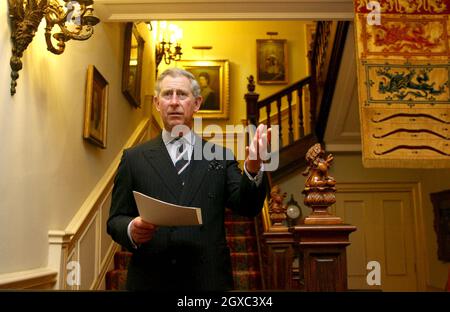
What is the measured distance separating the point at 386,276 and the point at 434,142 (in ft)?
13.1

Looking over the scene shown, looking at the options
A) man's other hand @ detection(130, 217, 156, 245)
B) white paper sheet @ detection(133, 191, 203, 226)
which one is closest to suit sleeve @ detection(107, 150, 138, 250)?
man's other hand @ detection(130, 217, 156, 245)

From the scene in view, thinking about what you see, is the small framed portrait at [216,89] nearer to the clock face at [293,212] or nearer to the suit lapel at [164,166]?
the clock face at [293,212]

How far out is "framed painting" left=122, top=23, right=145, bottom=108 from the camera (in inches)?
226

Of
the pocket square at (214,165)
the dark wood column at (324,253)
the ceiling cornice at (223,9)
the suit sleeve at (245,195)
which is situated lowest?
the dark wood column at (324,253)

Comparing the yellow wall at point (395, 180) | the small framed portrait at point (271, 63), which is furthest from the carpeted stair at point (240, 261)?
the small framed portrait at point (271, 63)

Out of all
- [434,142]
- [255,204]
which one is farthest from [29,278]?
[434,142]

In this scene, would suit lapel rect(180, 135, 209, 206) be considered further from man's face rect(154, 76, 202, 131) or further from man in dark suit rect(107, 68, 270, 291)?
man's face rect(154, 76, 202, 131)

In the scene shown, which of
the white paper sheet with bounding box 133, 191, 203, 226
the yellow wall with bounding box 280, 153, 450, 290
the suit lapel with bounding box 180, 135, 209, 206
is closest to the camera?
the white paper sheet with bounding box 133, 191, 203, 226

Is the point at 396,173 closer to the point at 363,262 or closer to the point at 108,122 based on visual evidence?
the point at 363,262

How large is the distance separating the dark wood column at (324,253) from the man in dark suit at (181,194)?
0.44 meters

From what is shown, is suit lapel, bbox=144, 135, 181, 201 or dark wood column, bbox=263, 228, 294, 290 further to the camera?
dark wood column, bbox=263, 228, 294, 290

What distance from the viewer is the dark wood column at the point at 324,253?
77.5 inches

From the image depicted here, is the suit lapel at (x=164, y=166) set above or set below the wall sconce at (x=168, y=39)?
below

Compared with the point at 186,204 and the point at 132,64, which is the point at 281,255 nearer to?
the point at 186,204
